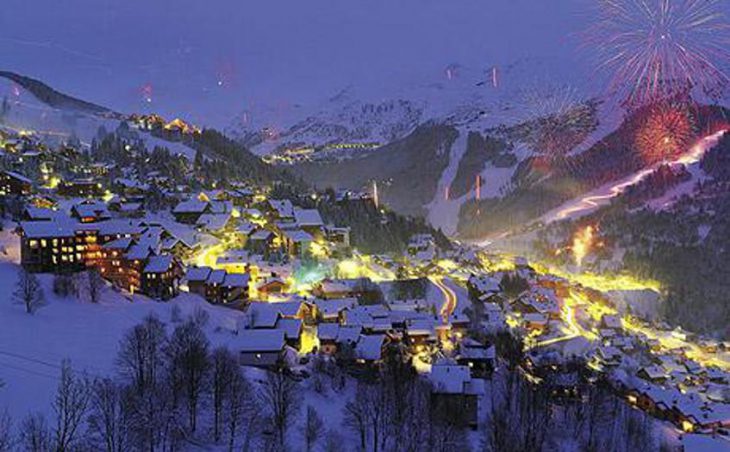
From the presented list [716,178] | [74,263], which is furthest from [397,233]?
[716,178]

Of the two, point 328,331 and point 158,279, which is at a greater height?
point 158,279

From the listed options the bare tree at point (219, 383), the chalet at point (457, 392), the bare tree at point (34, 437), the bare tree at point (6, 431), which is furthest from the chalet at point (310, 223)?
the bare tree at point (34, 437)

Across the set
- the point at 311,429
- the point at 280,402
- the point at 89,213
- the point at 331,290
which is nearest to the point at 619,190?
the point at 331,290

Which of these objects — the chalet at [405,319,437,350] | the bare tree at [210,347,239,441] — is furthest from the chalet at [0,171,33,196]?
the bare tree at [210,347,239,441]

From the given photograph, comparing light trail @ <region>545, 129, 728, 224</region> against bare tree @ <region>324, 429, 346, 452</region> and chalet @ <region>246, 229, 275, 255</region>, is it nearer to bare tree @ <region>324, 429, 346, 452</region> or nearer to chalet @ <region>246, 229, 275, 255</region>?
chalet @ <region>246, 229, 275, 255</region>

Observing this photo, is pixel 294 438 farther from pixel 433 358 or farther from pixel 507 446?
pixel 433 358

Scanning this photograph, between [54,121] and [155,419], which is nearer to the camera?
[155,419]

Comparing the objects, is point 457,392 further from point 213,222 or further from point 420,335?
point 213,222
